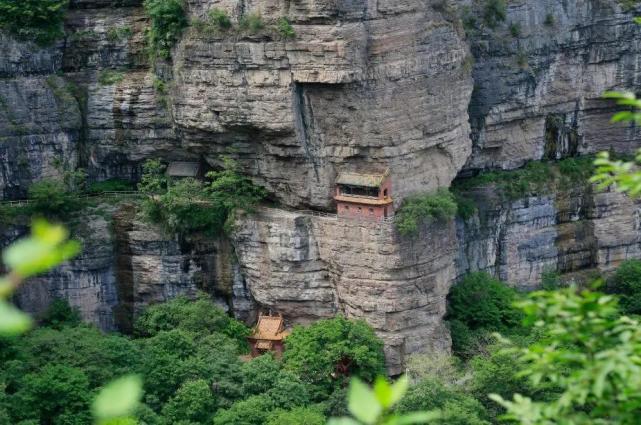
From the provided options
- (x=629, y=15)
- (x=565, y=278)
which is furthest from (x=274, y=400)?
(x=629, y=15)

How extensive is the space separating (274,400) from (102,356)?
3535 millimetres

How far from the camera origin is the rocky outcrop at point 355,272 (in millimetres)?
24625

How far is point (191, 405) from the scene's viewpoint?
886 inches

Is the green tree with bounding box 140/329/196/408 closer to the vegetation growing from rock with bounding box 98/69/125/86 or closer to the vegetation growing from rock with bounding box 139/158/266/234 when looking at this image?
the vegetation growing from rock with bounding box 139/158/266/234

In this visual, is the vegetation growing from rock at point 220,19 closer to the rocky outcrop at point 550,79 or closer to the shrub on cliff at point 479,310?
the rocky outcrop at point 550,79

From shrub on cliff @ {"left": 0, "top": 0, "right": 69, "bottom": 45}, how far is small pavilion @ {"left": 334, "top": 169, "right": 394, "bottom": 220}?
7455 mm

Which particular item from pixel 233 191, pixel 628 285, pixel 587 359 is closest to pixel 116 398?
pixel 587 359

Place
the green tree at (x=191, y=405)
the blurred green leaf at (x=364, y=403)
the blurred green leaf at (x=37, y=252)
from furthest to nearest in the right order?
the green tree at (x=191, y=405)
the blurred green leaf at (x=364, y=403)
the blurred green leaf at (x=37, y=252)

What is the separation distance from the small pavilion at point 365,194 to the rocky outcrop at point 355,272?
0.24 meters

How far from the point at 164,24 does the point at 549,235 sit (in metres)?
11.0

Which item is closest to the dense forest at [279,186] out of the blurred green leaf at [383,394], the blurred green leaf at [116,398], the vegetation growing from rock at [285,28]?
the vegetation growing from rock at [285,28]

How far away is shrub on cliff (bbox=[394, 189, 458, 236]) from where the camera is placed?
24.2 m

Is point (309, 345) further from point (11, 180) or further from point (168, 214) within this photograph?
point (11, 180)

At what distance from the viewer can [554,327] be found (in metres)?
7.79
